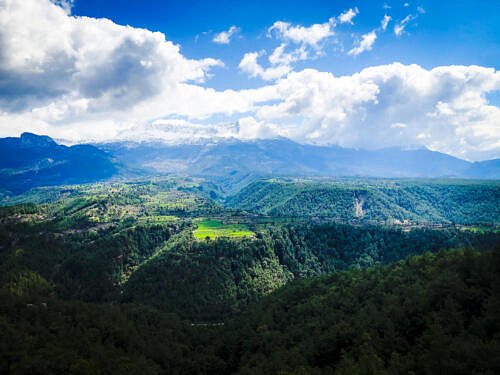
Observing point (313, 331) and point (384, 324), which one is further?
point (313, 331)

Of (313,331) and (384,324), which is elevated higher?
(384,324)

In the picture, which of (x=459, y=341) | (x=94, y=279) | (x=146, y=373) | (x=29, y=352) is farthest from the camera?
(x=94, y=279)

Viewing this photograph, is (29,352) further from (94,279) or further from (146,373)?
(94,279)

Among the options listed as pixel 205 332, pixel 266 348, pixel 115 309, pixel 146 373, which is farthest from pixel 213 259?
pixel 146 373

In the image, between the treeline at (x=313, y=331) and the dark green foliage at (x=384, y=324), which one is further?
the treeline at (x=313, y=331)

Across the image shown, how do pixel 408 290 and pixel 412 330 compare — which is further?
pixel 408 290

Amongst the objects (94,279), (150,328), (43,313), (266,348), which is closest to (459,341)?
(266,348)

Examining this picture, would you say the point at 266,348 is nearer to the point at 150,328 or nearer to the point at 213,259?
the point at 150,328

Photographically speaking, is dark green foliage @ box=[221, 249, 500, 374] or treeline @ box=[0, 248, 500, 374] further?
treeline @ box=[0, 248, 500, 374]

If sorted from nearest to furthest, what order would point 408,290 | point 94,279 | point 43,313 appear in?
point 408,290, point 43,313, point 94,279

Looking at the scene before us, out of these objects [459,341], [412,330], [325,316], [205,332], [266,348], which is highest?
[459,341]

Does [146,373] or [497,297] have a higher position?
[497,297]
